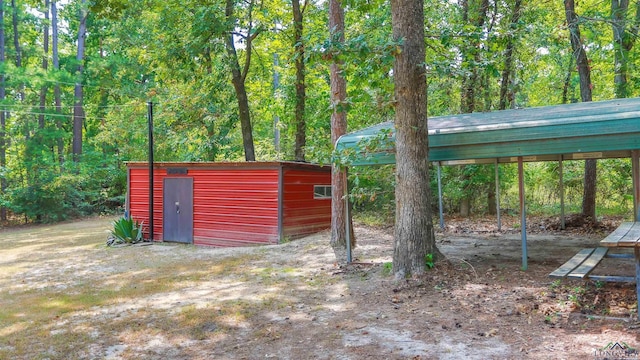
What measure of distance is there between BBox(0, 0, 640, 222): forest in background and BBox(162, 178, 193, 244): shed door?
284 centimetres

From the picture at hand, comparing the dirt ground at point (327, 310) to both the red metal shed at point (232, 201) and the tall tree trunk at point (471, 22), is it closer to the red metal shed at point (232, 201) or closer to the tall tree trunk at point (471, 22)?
the red metal shed at point (232, 201)

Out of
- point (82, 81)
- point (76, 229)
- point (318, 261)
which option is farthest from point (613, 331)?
point (82, 81)

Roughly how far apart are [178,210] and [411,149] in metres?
8.79

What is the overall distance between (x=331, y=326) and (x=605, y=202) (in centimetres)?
1405

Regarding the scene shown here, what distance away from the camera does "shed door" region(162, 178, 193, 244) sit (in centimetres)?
1273

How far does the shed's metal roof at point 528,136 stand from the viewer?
538cm

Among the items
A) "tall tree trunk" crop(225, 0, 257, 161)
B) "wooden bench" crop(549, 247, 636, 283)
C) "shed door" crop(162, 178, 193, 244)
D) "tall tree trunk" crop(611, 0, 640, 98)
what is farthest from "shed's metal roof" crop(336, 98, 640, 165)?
"tall tree trunk" crop(225, 0, 257, 161)

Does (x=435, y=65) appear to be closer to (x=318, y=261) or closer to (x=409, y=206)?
(x=409, y=206)

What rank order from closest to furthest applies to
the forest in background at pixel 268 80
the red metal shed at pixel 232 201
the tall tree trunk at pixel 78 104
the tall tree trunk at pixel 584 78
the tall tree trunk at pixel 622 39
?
the forest in background at pixel 268 80
the tall tree trunk at pixel 622 39
the tall tree trunk at pixel 584 78
the red metal shed at pixel 232 201
the tall tree trunk at pixel 78 104

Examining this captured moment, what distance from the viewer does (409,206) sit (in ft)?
18.9

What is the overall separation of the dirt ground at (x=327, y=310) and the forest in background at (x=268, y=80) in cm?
168

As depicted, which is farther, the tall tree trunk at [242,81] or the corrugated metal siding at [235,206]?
the tall tree trunk at [242,81]

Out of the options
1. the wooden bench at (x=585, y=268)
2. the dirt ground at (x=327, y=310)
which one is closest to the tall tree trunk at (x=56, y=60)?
the dirt ground at (x=327, y=310)

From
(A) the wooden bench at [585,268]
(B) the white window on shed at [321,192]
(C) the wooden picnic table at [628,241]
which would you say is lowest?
(A) the wooden bench at [585,268]
